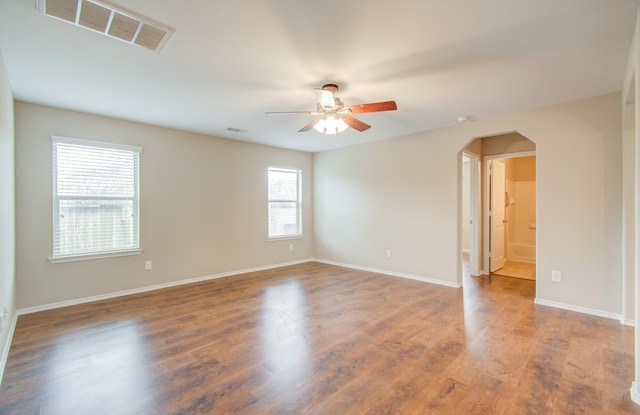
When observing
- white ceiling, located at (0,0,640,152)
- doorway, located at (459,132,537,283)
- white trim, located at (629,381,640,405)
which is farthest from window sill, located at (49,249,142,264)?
white trim, located at (629,381,640,405)

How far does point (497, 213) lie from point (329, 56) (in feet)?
16.7

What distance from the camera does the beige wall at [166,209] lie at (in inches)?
140

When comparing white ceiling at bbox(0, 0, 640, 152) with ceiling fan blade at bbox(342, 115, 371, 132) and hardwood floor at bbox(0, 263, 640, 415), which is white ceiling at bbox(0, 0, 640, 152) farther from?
hardwood floor at bbox(0, 263, 640, 415)

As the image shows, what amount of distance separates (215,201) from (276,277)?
173cm

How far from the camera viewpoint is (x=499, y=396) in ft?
6.46

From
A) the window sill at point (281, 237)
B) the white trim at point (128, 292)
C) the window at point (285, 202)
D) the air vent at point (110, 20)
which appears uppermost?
the air vent at point (110, 20)

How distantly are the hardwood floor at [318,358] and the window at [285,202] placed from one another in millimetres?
2444

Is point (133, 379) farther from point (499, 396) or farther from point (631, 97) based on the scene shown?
point (631, 97)

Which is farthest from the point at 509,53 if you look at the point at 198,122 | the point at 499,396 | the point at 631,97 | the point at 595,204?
the point at 198,122

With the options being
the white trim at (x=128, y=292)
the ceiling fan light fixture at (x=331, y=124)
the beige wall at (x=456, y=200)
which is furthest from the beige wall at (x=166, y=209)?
the ceiling fan light fixture at (x=331, y=124)

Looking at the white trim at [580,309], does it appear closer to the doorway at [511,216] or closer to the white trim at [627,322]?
the white trim at [627,322]

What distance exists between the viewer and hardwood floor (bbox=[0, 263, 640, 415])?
1921mm

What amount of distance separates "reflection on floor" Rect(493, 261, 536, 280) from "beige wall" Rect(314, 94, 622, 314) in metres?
1.61

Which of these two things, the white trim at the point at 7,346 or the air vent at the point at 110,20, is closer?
the air vent at the point at 110,20
